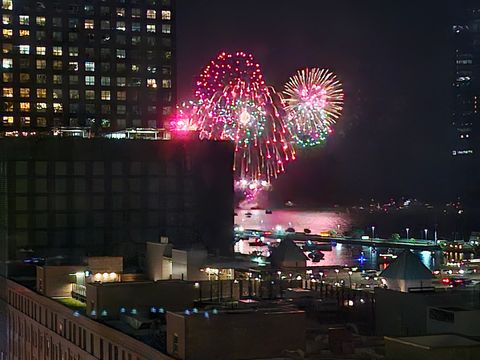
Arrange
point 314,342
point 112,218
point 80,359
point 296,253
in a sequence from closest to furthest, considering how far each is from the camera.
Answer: point 314,342 < point 80,359 < point 296,253 < point 112,218

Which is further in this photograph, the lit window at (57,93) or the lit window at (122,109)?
the lit window at (122,109)

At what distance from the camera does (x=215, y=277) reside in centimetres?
4038

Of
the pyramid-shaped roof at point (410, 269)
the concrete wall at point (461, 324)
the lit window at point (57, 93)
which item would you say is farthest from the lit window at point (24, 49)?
the concrete wall at point (461, 324)

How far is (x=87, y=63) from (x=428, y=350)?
69.1 meters

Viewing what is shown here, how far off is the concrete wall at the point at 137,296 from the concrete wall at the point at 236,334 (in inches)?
277

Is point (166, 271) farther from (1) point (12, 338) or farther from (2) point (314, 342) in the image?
(2) point (314, 342)

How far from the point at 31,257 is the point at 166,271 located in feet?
44.0

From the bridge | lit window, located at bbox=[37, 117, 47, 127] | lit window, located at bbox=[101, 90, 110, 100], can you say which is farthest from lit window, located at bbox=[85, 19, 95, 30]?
the bridge

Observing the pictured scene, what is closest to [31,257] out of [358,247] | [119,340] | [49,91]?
[119,340]

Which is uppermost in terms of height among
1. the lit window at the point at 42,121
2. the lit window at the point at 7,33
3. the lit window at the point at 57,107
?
the lit window at the point at 7,33

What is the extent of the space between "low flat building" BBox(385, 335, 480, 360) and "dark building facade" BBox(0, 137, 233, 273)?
112 feet

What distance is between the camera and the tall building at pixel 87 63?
83.4 metres

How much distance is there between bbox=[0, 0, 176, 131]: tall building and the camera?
83.4m

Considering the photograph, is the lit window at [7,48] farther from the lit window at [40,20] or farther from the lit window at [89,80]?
the lit window at [89,80]
